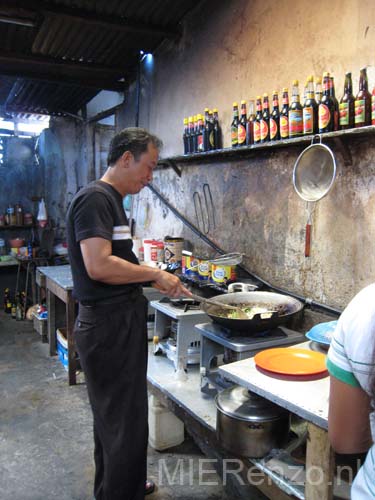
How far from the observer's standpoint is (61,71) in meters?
4.65

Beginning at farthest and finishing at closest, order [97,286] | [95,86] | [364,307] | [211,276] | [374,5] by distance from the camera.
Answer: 1. [95,86]
2. [211,276]
3. [374,5]
4. [97,286]
5. [364,307]

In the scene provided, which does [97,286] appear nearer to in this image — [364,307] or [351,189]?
[364,307]

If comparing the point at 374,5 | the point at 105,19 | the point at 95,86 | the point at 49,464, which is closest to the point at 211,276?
the point at 49,464

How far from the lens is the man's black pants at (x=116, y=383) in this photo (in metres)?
1.90

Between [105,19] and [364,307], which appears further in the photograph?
[105,19]

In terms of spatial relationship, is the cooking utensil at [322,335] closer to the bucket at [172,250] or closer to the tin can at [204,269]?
the tin can at [204,269]

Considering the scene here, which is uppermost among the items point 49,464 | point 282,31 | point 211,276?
point 282,31

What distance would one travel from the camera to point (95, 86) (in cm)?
500

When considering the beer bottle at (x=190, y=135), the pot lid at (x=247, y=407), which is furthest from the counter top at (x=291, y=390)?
the beer bottle at (x=190, y=135)

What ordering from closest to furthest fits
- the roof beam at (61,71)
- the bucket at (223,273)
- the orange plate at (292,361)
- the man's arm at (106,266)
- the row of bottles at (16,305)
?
1. the orange plate at (292,361)
2. the man's arm at (106,266)
3. the bucket at (223,273)
4. the roof beam at (61,71)
5. the row of bottles at (16,305)

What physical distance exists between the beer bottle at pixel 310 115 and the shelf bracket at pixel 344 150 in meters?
0.17

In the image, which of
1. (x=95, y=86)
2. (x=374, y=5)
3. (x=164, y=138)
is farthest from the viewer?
(x=95, y=86)

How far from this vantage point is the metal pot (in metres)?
1.69

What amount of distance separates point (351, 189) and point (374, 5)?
88cm
